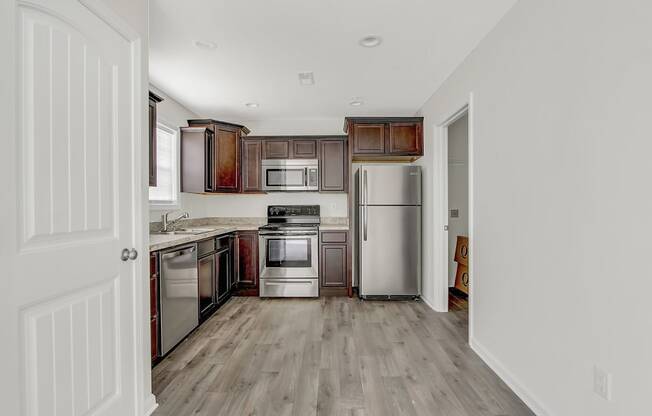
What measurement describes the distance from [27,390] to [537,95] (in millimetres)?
2679

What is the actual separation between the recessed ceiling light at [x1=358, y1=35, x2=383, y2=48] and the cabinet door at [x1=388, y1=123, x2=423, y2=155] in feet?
5.93

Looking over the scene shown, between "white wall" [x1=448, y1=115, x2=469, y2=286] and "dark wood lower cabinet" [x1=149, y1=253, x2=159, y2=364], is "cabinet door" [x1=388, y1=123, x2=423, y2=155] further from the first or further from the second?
"dark wood lower cabinet" [x1=149, y1=253, x2=159, y2=364]

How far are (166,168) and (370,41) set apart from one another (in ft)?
8.86

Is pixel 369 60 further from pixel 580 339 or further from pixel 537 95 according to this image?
pixel 580 339

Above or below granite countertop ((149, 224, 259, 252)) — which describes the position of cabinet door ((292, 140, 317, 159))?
above

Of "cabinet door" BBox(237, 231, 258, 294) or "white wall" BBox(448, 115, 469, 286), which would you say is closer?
"cabinet door" BBox(237, 231, 258, 294)

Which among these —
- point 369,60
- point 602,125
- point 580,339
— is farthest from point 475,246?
point 369,60

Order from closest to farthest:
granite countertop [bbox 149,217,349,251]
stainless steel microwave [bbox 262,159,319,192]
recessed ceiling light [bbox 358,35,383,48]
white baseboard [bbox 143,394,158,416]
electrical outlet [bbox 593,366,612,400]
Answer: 1. electrical outlet [bbox 593,366,612,400]
2. white baseboard [bbox 143,394,158,416]
3. recessed ceiling light [bbox 358,35,383,48]
4. granite countertop [bbox 149,217,349,251]
5. stainless steel microwave [bbox 262,159,319,192]

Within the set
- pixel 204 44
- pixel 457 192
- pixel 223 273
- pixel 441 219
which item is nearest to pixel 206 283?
pixel 223 273

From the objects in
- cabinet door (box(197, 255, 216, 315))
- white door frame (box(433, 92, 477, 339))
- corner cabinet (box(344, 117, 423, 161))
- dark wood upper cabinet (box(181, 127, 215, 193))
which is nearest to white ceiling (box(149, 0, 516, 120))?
corner cabinet (box(344, 117, 423, 161))

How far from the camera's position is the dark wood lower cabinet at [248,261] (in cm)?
441

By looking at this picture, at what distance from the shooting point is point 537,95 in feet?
6.35

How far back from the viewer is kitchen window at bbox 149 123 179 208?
377 cm

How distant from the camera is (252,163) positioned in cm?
466
